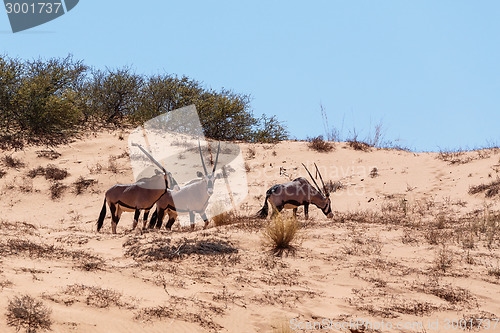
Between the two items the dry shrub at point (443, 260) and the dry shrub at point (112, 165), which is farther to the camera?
the dry shrub at point (112, 165)

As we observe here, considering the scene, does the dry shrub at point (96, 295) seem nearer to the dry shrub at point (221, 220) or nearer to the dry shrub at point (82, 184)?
the dry shrub at point (221, 220)

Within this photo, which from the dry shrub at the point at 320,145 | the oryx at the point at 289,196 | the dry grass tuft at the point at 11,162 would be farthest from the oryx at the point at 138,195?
the dry shrub at the point at 320,145

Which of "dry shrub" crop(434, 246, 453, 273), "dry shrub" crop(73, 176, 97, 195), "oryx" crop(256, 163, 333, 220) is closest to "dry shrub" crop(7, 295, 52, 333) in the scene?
"dry shrub" crop(434, 246, 453, 273)

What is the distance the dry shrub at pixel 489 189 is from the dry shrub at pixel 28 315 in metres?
13.3

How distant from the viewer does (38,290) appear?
5.73 m

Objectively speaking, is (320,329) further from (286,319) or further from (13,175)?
(13,175)

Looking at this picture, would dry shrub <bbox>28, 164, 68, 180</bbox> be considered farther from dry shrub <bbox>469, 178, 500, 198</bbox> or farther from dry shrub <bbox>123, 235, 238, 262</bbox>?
dry shrub <bbox>469, 178, 500, 198</bbox>

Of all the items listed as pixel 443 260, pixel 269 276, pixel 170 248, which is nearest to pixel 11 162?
pixel 170 248

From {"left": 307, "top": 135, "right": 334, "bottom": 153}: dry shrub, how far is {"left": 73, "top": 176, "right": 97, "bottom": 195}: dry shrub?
919cm

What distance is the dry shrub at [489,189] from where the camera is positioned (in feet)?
48.5

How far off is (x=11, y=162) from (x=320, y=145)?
12.3 meters

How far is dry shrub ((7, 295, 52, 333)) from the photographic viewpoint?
4.78m

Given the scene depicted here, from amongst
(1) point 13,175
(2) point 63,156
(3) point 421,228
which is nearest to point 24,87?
(2) point 63,156

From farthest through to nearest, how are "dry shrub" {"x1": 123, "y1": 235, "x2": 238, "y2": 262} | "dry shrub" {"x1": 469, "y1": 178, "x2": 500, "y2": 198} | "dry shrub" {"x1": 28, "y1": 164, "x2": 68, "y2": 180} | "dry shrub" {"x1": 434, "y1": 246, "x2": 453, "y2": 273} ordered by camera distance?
"dry shrub" {"x1": 28, "y1": 164, "x2": 68, "y2": 180} < "dry shrub" {"x1": 469, "y1": 178, "x2": 500, "y2": 198} < "dry shrub" {"x1": 434, "y1": 246, "x2": 453, "y2": 273} < "dry shrub" {"x1": 123, "y1": 235, "x2": 238, "y2": 262}
